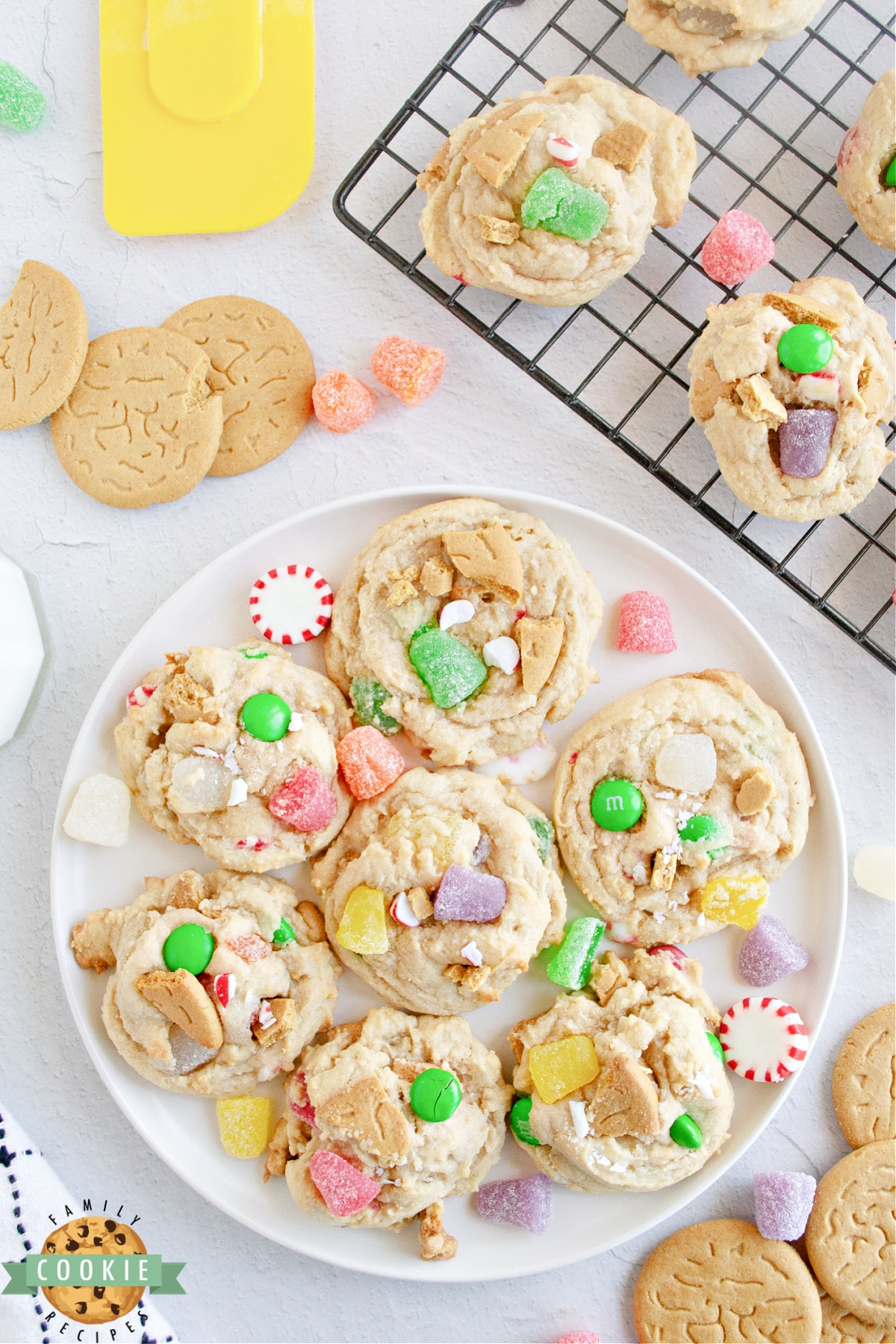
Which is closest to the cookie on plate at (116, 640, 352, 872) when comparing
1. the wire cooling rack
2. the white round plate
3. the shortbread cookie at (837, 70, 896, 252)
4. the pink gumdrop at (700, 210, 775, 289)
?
the white round plate

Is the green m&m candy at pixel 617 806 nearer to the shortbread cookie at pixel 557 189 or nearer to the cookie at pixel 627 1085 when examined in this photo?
the cookie at pixel 627 1085

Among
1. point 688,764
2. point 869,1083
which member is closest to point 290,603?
point 688,764

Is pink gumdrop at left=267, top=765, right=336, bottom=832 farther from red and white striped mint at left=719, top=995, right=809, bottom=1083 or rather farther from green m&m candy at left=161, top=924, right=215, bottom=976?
red and white striped mint at left=719, top=995, right=809, bottom=1083

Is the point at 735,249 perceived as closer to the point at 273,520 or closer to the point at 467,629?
the point at 467,629

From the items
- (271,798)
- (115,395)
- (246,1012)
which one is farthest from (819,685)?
(115,395)

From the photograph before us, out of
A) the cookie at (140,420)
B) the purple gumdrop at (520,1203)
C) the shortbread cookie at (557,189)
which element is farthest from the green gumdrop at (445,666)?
the purple gumdrop at (520,1203)

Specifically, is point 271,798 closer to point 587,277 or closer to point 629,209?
point 587,277
